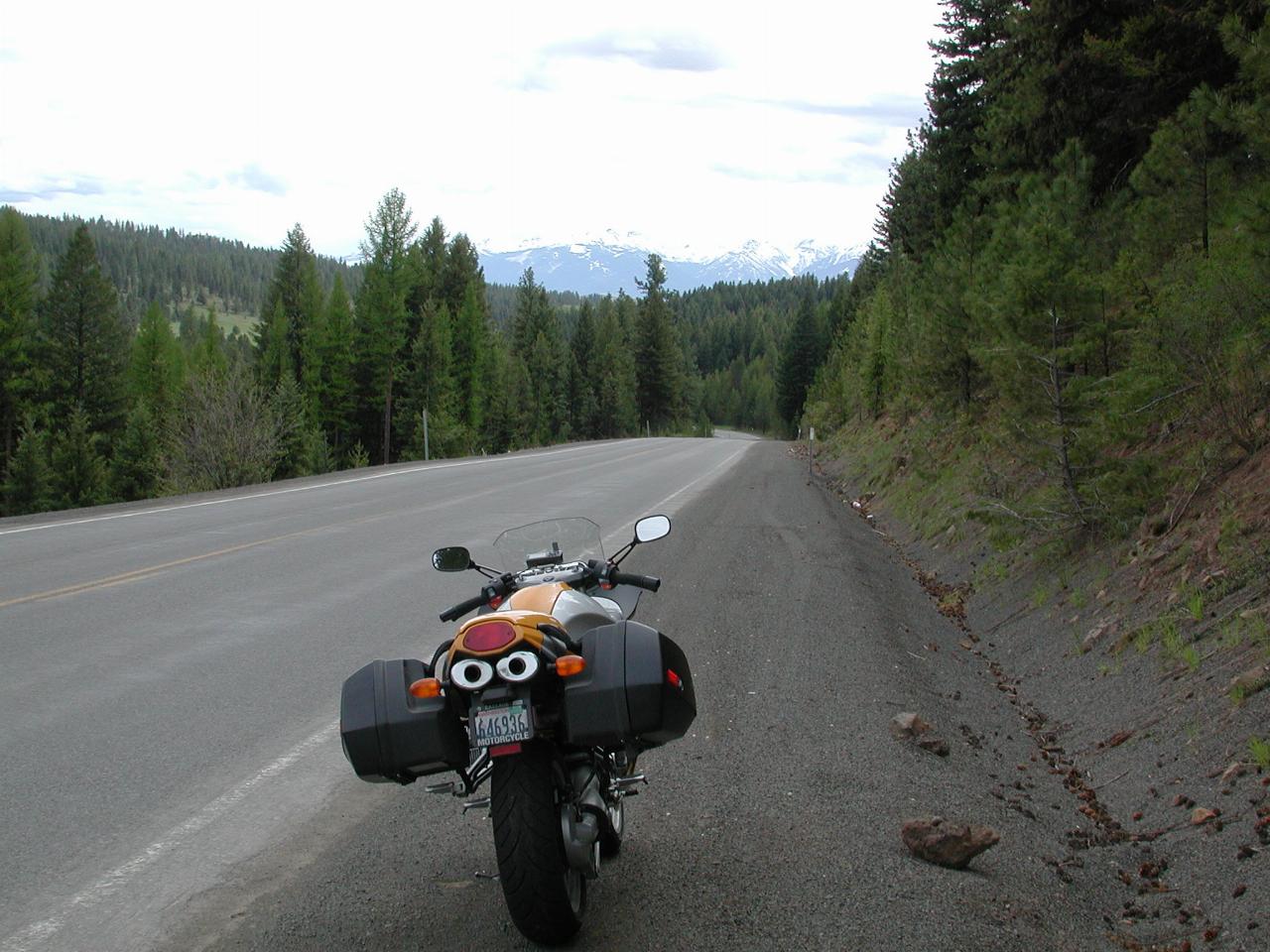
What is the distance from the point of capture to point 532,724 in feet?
11.2

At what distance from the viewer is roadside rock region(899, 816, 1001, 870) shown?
13.7 ft

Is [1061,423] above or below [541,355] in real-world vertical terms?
above

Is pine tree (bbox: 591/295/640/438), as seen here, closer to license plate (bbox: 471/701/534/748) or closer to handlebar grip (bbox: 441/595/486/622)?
handlebar grip (bbox: 441/595/486/622)

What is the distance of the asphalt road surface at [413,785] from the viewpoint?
3850 mm

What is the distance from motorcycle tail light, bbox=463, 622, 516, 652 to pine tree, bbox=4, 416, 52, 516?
46.2m

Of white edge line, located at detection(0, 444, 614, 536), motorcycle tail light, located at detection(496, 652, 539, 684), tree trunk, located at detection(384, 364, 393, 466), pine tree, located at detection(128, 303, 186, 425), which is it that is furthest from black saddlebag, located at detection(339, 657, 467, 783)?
pine tree, located at detection(128, 303, 186, 425)

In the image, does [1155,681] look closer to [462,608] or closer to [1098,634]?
[1098,634]

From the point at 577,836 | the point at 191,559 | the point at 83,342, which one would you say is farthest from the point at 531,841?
the point at 83,342

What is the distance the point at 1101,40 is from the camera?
45.1 ft

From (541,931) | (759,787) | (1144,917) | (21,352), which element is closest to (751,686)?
(759,787)

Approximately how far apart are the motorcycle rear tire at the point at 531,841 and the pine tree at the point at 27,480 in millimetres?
46242

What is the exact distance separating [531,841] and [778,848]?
145 cm

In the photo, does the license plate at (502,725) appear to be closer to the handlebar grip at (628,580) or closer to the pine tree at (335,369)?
the handlebar grip at (628,580)

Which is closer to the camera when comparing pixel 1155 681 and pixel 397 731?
pixel 397 731
